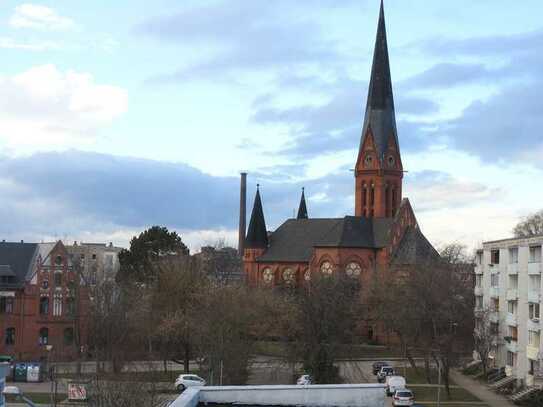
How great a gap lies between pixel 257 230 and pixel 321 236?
9.10 metres

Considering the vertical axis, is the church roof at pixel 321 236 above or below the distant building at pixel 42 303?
above

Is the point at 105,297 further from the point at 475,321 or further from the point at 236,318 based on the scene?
the point at 475,321

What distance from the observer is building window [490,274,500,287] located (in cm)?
7644

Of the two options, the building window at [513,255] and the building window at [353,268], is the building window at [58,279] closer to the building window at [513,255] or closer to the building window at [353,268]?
the building window at [353,268]

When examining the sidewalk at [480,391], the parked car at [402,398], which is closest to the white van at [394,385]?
the parked car at [402,398]

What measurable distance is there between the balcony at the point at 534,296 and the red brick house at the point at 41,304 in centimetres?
3939

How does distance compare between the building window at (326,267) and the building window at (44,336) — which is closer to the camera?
the building window at (44,336)

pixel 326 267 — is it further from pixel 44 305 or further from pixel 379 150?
pixel 44 305

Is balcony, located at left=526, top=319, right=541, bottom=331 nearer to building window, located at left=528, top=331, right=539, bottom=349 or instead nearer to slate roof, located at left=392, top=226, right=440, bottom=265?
building window, located at left=528, top=331, right=539, bottom=349

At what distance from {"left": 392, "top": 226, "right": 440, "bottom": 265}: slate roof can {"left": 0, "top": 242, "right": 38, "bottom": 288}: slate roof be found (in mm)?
43353

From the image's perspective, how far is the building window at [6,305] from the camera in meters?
82.4

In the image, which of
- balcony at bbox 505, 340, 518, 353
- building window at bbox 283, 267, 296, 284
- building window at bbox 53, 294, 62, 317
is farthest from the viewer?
building window at bbox 283, 267, 296, 284

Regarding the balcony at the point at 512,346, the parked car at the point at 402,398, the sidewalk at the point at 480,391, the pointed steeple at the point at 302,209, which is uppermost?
the pointed steeple at the point at 302,209

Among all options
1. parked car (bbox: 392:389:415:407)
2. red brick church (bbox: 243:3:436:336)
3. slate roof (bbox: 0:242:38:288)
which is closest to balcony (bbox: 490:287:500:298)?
parked car (bbox: 392:389:415:407)
